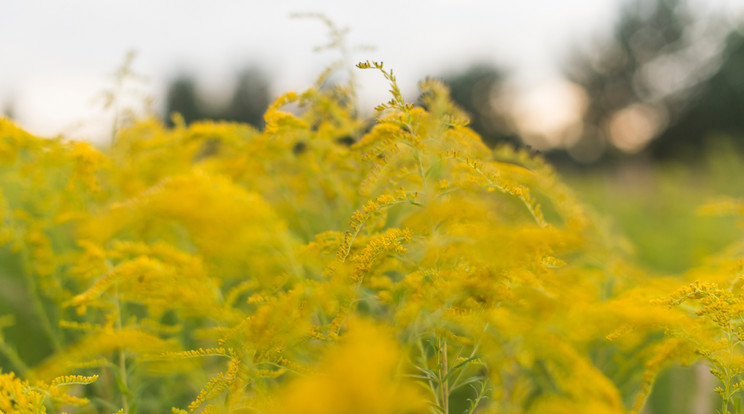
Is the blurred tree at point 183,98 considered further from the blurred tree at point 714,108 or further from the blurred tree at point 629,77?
the blurred tree at point 714,108

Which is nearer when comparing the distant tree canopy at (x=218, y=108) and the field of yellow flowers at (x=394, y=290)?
the field of yellow flowers at (x=394, y=290)

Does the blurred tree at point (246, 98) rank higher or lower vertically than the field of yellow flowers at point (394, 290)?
lower

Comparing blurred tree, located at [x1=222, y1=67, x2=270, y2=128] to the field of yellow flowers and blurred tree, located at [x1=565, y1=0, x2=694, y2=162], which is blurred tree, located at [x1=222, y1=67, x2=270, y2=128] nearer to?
blurred tree, located at [x1=565, y1=0, x2=694, y2=162]

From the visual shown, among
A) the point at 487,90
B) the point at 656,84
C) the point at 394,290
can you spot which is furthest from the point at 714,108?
the point at 394,290

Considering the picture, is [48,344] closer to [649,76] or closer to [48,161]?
[48,161]

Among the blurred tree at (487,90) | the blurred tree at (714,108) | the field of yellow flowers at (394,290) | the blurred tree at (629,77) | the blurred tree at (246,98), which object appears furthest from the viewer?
the blurred tree at (246,98)

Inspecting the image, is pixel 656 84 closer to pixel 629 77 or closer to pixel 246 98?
pixel 629 77

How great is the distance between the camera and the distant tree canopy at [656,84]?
30016mm

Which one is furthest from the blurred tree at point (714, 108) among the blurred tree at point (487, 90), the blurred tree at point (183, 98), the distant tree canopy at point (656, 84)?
the blurred tree at point (183, 98)

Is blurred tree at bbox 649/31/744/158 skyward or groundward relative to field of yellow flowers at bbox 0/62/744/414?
groundward

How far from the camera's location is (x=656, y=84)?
104ft

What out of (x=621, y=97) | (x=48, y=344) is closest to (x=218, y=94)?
(x=621, y=97)

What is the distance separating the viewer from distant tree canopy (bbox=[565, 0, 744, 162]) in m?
30.0

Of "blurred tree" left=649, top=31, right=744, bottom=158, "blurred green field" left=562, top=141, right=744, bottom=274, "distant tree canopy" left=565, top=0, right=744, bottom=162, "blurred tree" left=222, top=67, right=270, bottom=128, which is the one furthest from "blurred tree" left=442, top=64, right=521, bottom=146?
"blurred green field" left=562, top=141, right=744, bottom=274
